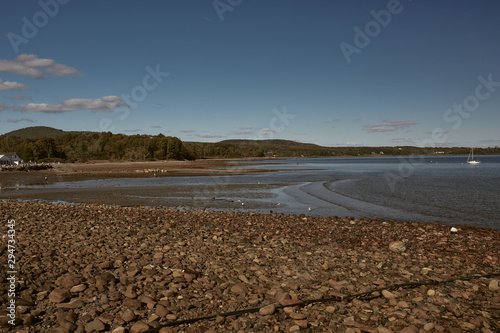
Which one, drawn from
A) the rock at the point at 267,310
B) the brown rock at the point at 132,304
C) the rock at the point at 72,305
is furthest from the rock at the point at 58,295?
the rock at the point at 267,310

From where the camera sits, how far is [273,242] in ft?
33.6

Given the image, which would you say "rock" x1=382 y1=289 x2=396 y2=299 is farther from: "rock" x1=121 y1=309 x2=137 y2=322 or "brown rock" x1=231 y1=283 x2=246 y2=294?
"rock" x1=121 y1=309 x2=137 y2=322

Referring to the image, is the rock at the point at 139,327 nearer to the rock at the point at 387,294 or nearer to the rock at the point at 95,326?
the rock at the point at 95,326

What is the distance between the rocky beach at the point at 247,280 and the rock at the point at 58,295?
0.06 feet

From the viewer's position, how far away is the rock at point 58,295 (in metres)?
5.80

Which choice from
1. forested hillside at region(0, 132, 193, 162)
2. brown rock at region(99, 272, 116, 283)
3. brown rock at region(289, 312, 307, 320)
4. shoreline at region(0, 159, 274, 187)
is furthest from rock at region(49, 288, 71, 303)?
forested hillside at region(0, 132, 193, 162)

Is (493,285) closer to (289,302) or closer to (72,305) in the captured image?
(289,302)

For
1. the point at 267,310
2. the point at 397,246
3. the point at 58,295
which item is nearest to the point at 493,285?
the point at 397,246

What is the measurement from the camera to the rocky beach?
5.38m

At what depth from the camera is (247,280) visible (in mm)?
7027

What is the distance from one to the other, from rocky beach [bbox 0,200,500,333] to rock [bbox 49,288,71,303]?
2 centimetres

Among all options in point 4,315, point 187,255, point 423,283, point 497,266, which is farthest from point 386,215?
point 4,315

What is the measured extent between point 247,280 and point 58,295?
152 inches

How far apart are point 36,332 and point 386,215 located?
17202mm
